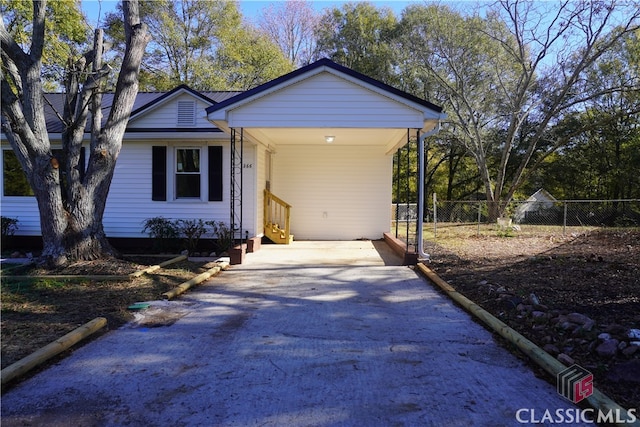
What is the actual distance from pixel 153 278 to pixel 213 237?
12.2 feet

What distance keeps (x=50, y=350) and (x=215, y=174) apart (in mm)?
7443

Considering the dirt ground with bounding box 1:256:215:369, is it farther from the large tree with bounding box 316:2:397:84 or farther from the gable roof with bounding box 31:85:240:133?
the large tree with bounding box 316:2:397:84

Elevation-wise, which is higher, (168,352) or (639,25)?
(639,25)

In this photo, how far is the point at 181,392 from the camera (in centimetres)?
323

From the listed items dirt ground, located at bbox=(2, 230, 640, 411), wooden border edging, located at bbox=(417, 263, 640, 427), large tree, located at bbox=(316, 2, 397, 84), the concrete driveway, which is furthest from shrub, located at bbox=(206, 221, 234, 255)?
large tree, located at bbox=(316, 2, 397, 84)

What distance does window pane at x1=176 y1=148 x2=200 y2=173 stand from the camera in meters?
11.1

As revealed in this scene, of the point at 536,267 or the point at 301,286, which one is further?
the point at 536,267

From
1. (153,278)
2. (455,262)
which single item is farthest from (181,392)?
(455,262)

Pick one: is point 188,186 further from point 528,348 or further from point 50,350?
point 528,348

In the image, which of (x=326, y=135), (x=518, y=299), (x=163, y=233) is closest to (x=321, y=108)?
(x=326, y=135)

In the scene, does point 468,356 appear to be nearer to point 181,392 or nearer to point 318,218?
point 181,392

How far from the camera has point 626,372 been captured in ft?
10.9

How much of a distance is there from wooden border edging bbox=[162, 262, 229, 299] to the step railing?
11.1ft

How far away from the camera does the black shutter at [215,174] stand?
11.0m
